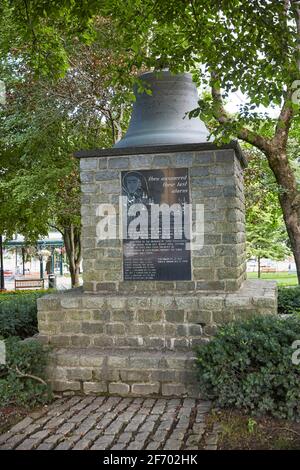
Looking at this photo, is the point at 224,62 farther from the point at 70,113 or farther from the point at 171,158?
the point at 70,113

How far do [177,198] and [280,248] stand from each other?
74.2 ft

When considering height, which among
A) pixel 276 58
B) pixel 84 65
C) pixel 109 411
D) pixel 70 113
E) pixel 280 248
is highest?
pixel 84 65

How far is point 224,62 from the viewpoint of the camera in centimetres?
669

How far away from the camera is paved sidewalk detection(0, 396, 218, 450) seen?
425cm

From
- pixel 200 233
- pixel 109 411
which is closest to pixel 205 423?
pixel 109 411

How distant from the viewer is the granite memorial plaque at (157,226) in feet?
20.6

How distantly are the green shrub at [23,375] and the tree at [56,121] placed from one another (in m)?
7.32

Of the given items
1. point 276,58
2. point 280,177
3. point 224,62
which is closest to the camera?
point 276,58

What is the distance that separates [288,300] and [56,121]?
7.55 m

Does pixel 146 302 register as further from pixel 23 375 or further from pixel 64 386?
pixel 23 375

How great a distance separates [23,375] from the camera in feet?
17.6
